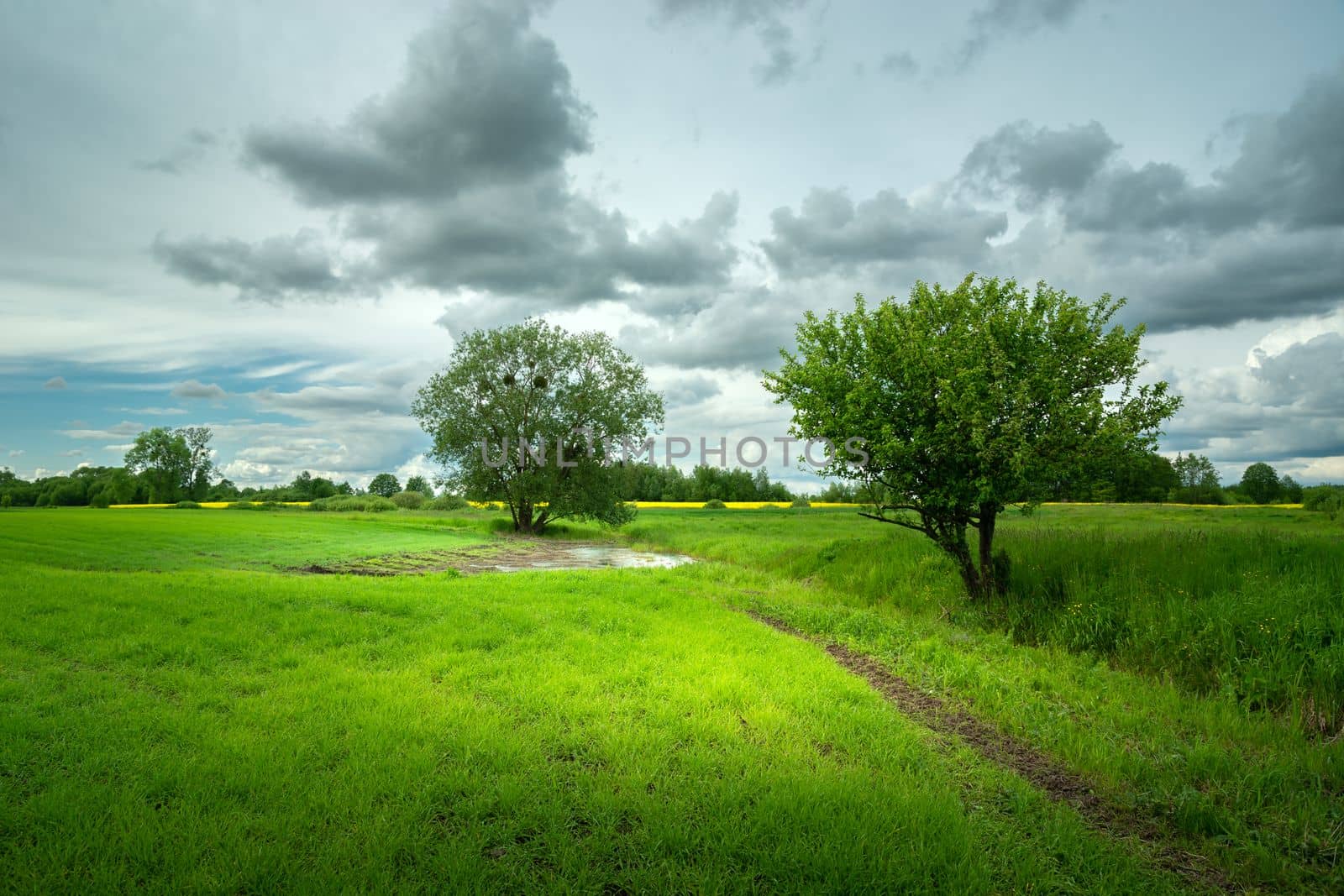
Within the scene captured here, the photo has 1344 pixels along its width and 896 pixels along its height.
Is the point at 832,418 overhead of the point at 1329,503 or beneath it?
overhead

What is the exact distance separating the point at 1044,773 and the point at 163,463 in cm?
10297

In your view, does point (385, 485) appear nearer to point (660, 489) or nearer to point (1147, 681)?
point (660, 489)

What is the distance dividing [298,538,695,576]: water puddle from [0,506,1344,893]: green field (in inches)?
256

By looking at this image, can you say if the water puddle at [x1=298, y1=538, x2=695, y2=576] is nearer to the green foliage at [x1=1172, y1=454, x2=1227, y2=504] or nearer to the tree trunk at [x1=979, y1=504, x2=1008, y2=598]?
the tree trunk at [x1=979, y1=504, x2=1008, y2=598]

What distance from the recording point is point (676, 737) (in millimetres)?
6289

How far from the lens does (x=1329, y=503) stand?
29.8 meters

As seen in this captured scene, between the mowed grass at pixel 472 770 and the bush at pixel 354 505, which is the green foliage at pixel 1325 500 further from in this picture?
the bush at pixel 354 505

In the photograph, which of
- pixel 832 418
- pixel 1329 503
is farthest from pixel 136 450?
pixel 1329 503

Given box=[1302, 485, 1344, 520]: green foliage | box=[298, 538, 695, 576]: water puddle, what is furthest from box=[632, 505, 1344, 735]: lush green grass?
box=[1302, 485, 1344, 520]: green foliage

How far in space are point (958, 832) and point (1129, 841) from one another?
157 cm

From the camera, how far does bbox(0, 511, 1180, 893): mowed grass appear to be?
14.0 feet

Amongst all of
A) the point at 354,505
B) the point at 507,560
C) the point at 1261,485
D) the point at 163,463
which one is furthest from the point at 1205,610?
the point at 163,463

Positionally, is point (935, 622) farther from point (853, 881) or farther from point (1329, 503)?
point (1329, 503)

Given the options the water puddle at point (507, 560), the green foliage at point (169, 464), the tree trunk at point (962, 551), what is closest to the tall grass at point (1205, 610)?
the tree trunk at point (962, 551)
